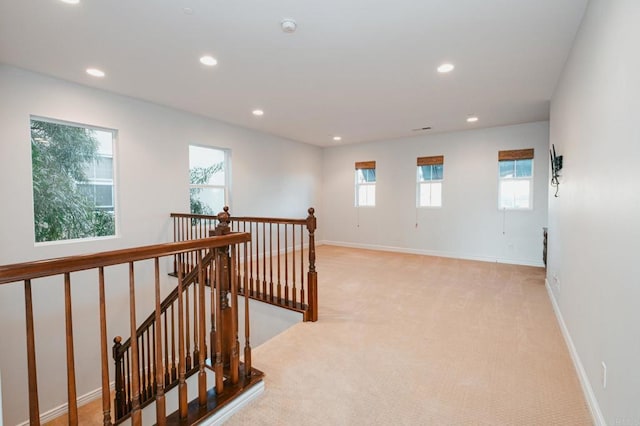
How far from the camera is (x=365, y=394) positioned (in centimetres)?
194

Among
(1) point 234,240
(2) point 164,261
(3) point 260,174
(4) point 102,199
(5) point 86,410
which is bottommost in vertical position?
(5) point 86,410

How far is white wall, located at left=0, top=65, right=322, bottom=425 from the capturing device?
3055 millimetres

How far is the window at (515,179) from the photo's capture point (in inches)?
211

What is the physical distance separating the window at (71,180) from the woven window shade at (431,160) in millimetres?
5522

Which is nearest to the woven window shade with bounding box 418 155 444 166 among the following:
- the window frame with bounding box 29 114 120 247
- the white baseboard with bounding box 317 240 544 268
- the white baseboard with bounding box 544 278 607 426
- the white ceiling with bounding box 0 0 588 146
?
the white ceiling with bounding box 0 0 588 146

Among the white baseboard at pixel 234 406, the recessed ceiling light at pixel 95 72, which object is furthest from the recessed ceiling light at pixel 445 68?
the recessed ceiling light at pixel 95 72

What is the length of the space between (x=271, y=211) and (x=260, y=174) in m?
0.82

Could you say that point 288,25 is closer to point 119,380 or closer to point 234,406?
point 234,406

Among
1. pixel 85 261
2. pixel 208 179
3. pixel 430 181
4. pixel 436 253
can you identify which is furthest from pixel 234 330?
pixel 430 181

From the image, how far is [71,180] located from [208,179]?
76.3 inches

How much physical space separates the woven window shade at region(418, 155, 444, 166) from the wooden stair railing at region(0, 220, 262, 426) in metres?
5.33

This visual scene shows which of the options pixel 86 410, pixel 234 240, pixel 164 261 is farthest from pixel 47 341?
pixel 234 240

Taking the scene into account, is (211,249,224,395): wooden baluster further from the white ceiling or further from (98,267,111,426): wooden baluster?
the white ceiling

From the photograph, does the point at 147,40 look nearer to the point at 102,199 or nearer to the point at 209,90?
the point at 209,90
